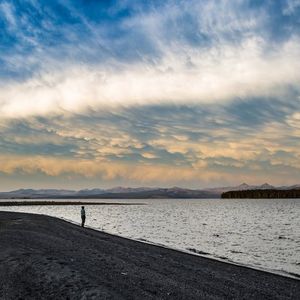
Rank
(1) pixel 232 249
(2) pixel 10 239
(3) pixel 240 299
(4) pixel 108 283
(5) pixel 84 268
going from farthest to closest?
(1) pixel 232 249
(2) pixel 10 239
(5) pixel 84 268
(4) pixel 108 283
(3) pixel 240 299

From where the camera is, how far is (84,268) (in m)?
18.4

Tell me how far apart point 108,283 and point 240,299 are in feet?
17.6

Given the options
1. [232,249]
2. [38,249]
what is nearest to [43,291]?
[38,249]

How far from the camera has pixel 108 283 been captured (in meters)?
15.4

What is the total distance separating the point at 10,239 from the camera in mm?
29547

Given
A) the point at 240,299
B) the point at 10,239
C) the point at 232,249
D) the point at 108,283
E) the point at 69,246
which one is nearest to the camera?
the point at 240,299

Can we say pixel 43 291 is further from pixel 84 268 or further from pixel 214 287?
pixel 214 287

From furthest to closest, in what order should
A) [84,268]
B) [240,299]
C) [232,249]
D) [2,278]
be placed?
[232,249] < [84,268] < [2,278] < [240,299]

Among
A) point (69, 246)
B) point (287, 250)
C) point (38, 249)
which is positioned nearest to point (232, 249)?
point (287, 250)

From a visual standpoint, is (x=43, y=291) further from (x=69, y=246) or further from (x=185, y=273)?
(x=69, y=246)

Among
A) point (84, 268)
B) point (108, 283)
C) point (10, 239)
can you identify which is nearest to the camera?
point (108, 283)

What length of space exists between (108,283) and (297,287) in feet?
29.0

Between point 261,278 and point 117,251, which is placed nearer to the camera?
point 261,278

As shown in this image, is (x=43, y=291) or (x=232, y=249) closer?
(x=43, y=291)
